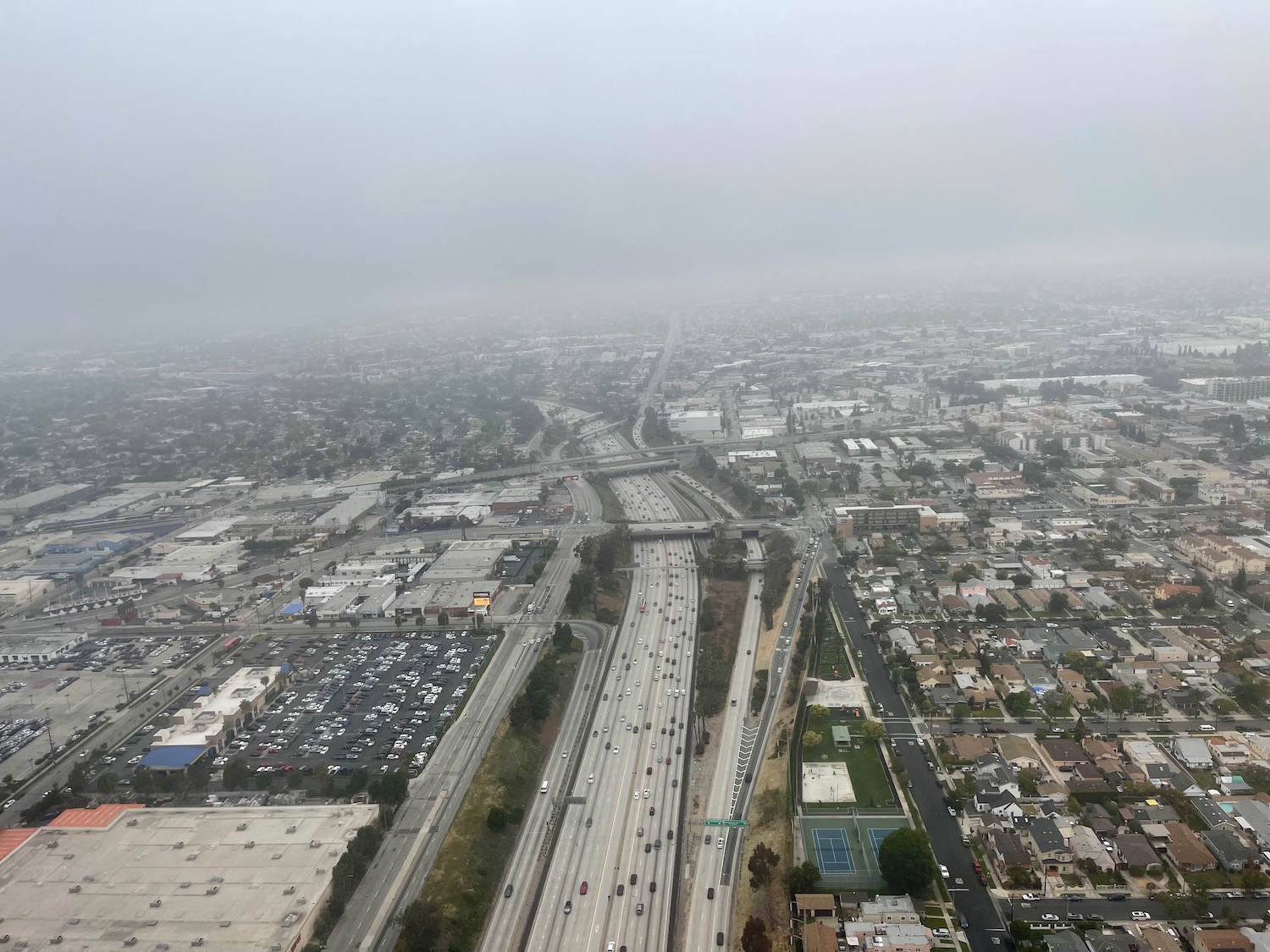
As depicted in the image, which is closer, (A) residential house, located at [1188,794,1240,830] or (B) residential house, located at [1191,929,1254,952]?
(B) residential house, located at [1191,929,1254,952]

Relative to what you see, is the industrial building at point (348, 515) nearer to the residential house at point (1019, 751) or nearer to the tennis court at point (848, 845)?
the tennis court at point (848, 845)

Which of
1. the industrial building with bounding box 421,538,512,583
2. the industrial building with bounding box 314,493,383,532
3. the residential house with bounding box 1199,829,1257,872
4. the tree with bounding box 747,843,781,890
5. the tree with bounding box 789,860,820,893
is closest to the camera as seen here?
the residential house with bounding box 1199,829,1257,872

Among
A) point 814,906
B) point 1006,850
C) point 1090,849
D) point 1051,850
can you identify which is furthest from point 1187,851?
point 814,906

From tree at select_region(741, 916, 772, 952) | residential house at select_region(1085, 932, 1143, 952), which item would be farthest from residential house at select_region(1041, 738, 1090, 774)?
tree at select_region(741, 916, 772, 952)

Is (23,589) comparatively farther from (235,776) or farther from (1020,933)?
(1020,933)

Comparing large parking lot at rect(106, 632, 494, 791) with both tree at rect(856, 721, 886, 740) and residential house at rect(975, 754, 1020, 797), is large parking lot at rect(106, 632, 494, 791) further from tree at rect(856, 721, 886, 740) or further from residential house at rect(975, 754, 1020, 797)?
residential house at rect(975, 754, 1020, 797)

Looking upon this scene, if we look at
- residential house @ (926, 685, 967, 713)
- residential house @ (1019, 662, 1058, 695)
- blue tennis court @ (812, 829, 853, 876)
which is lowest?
residential house @ (1019, 662, 1058, 695)

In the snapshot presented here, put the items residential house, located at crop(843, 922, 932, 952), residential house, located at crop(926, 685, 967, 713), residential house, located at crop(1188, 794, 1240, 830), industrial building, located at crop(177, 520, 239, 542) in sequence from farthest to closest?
industrial building, located at crop(177, 520, 239, 542) → residential house, located at crop(926, 685, 967, 713) → residential house, located at crop(1188, 794, 1240, 830) → residential house, located at crop(843, 922, 932, 952)

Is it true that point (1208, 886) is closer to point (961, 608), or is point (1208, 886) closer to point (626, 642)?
point (961, 608)
